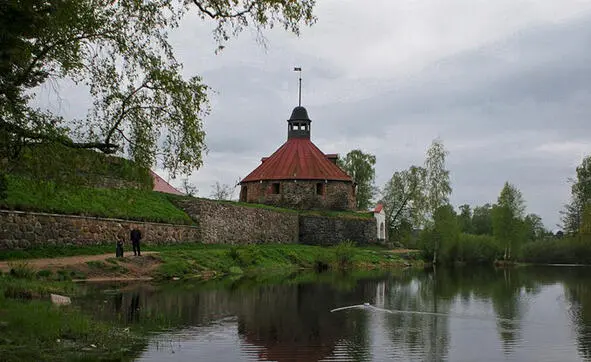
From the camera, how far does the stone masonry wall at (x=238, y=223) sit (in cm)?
3869

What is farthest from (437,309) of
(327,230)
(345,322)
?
(327,230)

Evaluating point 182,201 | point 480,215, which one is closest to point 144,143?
point 182,201

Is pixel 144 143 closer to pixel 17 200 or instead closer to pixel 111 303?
pixel 111 303

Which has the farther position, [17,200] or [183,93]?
[17,200]

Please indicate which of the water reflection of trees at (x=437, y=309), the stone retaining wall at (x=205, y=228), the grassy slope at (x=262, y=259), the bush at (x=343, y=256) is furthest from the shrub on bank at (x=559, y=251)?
the water reflection of trees at (x=437, y=309)

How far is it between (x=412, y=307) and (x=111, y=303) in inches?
347

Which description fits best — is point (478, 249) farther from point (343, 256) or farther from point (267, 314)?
point (267, 314)

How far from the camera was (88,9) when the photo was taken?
40.8 feet

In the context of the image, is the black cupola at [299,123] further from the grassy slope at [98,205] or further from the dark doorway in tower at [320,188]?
the grassy slope at [98,205]

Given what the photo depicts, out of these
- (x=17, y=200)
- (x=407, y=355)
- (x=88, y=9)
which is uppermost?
(x=88, y=9)

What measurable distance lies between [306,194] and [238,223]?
12069mm

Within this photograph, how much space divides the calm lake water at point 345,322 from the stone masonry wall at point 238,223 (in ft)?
43.7

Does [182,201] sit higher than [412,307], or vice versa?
[182,201]

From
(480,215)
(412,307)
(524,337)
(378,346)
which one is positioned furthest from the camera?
(480,215)
